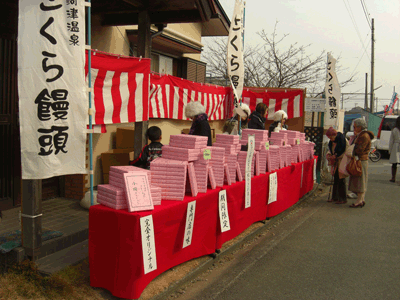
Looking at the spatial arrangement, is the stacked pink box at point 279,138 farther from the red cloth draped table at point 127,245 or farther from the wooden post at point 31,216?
the wooden post at point 31,216

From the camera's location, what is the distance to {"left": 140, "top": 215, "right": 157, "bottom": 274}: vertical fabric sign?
353cm

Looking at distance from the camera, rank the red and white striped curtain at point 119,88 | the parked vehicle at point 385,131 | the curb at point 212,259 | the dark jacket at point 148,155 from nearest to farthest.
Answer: the curb at point 212,259, the dark jacket at point 148,155, the red and white striped curtain at point 119,88, the parked vehicle at point 385,131

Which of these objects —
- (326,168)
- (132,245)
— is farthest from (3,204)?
(326,168)

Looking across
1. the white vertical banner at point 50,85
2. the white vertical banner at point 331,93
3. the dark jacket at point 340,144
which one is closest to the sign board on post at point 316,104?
the white vertical banner at point 331,93

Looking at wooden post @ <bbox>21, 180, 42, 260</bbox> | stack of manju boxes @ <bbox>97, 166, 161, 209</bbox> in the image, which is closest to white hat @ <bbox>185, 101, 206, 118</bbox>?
stack of manju boxes @ <bbox>97, 166, 161, 209</bbox>

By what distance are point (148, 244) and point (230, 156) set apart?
7.31 feet

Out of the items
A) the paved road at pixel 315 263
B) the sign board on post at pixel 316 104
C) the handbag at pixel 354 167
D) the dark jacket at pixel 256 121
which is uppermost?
the sign board on post at pixel 316 104

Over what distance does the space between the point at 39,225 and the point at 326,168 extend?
1045cm

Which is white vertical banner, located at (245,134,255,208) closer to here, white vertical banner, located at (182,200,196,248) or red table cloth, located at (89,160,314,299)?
red table cloth, located at (89,160,314,299)

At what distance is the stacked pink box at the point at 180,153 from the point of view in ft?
14.5

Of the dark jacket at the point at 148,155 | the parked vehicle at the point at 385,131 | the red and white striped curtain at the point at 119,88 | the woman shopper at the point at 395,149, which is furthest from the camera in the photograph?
the parked vehicle at the point at 385,131

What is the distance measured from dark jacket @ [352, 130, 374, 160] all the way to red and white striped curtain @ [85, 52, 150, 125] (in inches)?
190

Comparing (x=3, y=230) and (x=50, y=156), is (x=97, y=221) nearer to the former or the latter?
(x=50, y=156)

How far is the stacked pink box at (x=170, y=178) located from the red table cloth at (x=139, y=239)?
3.8 inches
